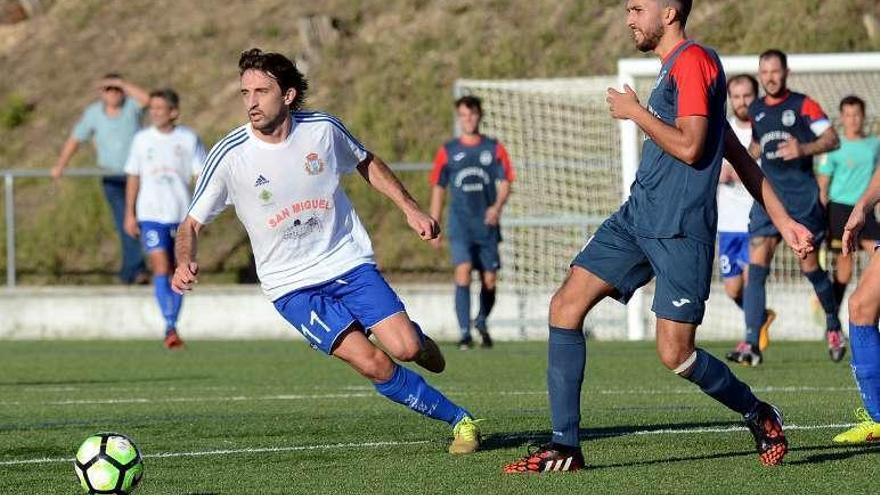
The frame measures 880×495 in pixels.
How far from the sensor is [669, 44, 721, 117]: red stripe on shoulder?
22.4ft

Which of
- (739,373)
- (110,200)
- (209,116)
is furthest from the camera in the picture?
(209,116)

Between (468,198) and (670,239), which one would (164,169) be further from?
(670,239)

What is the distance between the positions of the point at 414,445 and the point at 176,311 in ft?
27.6

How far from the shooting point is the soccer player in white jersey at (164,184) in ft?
52.9

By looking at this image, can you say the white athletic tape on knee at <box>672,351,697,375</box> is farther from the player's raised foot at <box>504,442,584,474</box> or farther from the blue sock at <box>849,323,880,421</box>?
the blue sock at <box>849,323,880,421</box>

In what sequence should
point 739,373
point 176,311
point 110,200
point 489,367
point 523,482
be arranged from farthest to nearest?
1. point 110,200
2. point 176,311
3. point 489,367
4. point 739,373
5. point 523,482

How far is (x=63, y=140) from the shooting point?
1085 inches

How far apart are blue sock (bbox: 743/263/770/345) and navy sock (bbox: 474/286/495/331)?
3.73m

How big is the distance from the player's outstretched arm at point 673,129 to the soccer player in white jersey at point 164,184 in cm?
974

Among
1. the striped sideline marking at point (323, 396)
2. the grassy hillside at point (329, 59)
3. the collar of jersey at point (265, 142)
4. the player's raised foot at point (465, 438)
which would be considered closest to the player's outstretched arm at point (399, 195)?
the collar of jersey at point (265, 142)

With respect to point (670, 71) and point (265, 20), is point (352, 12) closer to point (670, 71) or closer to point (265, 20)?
point (265, 20)

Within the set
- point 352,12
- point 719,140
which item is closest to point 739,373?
point 719,140

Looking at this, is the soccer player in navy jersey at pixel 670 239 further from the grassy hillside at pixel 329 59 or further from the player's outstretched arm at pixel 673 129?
the grassy hillside at pixel 329 59

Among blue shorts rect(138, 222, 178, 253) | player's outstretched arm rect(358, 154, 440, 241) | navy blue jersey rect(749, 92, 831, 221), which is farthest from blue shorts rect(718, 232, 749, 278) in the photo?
player's outstretched arm rect(358, 154, 440, 241)
